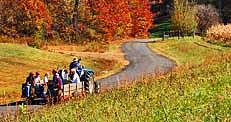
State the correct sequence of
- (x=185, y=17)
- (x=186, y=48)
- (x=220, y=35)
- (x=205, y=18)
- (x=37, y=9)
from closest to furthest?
(x=186, y=48), (x=220, y=35), (x=37, y=9), (x=185, y=17), (x=205, y=18)

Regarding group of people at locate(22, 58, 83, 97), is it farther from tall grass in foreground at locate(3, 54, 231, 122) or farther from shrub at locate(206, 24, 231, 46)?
shrub at locate(206, 24, 231, 46)

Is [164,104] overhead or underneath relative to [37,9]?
underneath

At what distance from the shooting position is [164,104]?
1138 centimetres

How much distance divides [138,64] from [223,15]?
56.8 meters

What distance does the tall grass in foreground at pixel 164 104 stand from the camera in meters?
10.1

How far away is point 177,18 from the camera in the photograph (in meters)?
79.4

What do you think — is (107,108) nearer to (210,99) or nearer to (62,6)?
(210,99)

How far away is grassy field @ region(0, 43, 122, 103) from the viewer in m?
36.1

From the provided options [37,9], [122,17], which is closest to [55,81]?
[37,9]

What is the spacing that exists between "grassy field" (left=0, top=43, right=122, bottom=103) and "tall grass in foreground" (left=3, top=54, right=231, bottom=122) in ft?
63.7

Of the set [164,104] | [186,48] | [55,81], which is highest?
[164,104]

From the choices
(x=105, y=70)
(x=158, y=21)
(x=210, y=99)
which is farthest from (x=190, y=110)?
(x=158, y=21)

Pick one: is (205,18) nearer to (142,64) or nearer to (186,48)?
(186,48)

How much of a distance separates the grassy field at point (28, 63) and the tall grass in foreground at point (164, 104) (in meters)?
19.4
